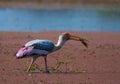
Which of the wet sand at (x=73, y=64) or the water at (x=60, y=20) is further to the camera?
the water at (x=60, y=20)

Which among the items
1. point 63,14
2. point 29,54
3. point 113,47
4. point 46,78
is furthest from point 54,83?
→ point 63,14

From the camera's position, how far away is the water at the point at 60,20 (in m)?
26.7

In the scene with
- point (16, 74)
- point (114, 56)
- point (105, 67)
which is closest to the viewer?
point (16, 74)

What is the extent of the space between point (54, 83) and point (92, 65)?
2859mm

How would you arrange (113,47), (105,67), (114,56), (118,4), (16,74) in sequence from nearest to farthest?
1. (16,74)
2. (105,67)
3. (114,56)
4. (113,47)
5. (118,4)

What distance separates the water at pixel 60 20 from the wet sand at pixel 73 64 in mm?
6571

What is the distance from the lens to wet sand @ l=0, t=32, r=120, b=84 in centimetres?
1169

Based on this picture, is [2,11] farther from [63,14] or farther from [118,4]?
[118,4]

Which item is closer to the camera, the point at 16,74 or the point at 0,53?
the point at 16,74

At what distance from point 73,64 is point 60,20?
1678 cm

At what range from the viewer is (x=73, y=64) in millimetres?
13992

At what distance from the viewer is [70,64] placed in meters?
14.0

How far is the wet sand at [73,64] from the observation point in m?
11.7

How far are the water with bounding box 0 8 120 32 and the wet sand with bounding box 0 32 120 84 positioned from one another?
657 cm
